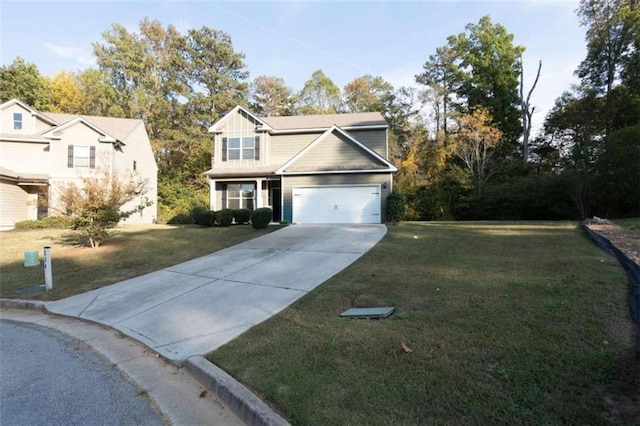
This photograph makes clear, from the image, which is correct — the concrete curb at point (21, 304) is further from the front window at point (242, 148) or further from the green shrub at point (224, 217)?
the front window at point (242, 148)

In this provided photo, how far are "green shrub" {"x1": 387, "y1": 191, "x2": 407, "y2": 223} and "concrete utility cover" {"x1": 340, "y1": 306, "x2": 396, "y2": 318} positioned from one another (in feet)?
39.4

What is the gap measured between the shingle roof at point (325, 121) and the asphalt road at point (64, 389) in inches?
721

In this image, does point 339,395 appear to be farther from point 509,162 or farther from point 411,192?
point 509,162

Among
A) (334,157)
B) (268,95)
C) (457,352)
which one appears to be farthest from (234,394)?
(268,95)

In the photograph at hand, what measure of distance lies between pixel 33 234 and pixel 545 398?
846 inches

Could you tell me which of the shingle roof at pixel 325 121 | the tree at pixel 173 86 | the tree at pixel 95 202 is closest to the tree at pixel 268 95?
the tree at pixel 173 86

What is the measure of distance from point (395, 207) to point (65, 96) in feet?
121

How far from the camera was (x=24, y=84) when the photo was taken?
105 feet

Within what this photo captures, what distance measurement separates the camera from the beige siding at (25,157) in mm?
22547

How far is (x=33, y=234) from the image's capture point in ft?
56.5

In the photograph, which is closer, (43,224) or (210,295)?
(210,295)


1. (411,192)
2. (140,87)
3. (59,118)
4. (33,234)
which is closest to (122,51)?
(140,87)

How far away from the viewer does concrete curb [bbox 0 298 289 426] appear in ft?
9.43

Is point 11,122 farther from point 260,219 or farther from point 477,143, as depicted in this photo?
point 477,143
